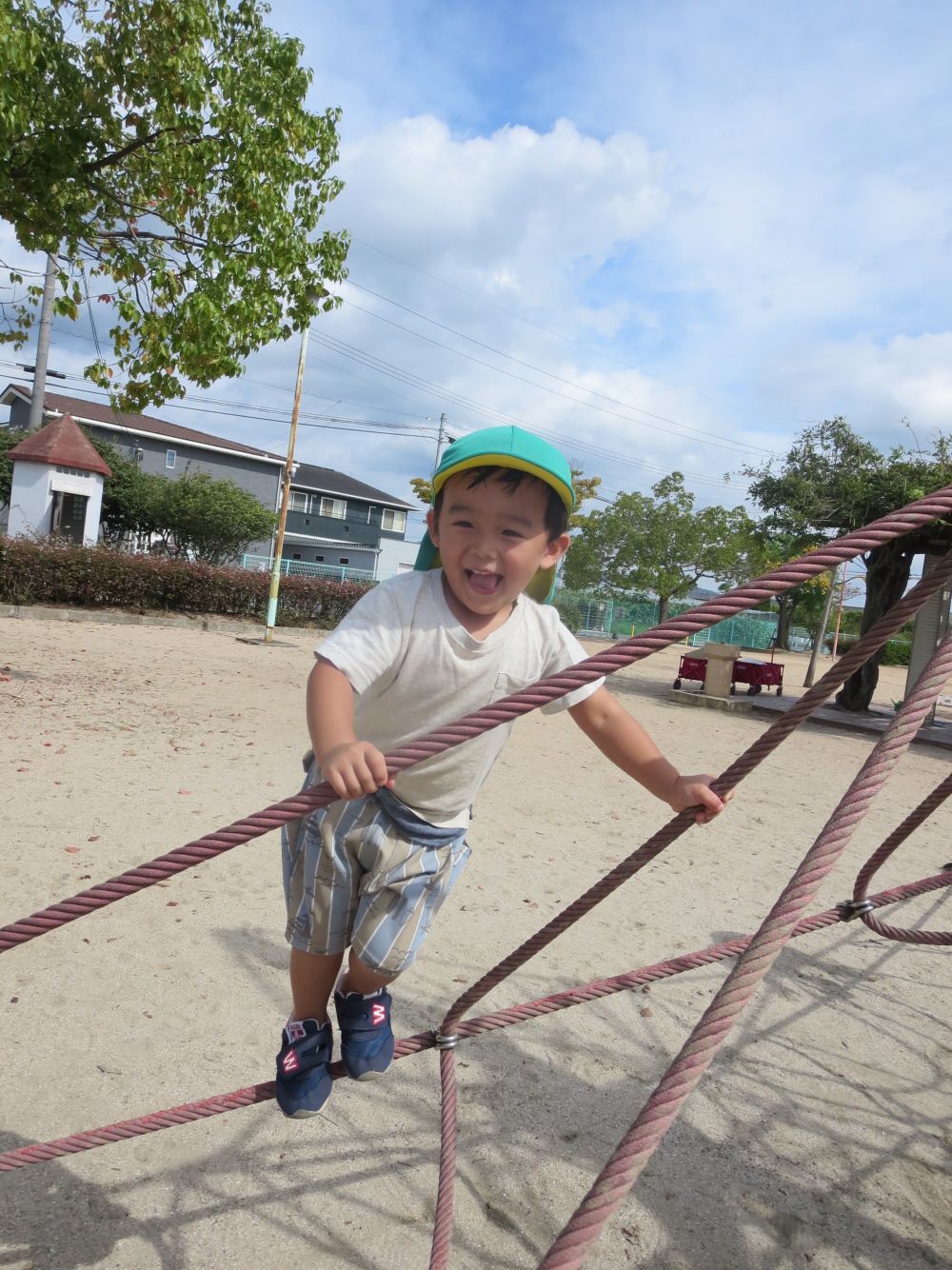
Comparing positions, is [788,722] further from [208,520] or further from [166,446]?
[166,446]

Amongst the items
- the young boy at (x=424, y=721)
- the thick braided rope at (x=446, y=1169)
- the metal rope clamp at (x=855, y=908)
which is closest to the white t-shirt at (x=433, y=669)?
the young boy at (x=424, y=721)

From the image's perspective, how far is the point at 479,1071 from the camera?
2.71 m

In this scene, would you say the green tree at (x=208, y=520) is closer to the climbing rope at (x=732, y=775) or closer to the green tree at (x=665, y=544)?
the green tree at (x=665, y=544)

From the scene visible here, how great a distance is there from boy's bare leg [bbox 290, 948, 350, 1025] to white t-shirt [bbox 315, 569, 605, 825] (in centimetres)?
33

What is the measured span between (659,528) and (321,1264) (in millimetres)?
29422

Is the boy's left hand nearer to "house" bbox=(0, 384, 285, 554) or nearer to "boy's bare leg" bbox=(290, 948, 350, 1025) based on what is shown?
"boy's bare leg" bbox=(290, 948, 350, 1025)

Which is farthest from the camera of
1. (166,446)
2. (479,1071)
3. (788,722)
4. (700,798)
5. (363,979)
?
(166,446)

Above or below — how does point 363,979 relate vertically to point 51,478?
below

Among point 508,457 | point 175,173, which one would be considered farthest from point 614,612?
point 508,457

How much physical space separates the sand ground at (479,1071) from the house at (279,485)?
22715 mm

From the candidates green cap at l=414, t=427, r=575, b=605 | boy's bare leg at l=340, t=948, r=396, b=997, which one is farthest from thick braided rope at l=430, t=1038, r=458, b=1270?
green cap at l=414, t=427, r=575, b=605

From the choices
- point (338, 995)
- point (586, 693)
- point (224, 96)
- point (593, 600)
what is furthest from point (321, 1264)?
point (593, 600)

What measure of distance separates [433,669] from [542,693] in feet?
1.57

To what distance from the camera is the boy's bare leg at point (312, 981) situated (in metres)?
1.67
